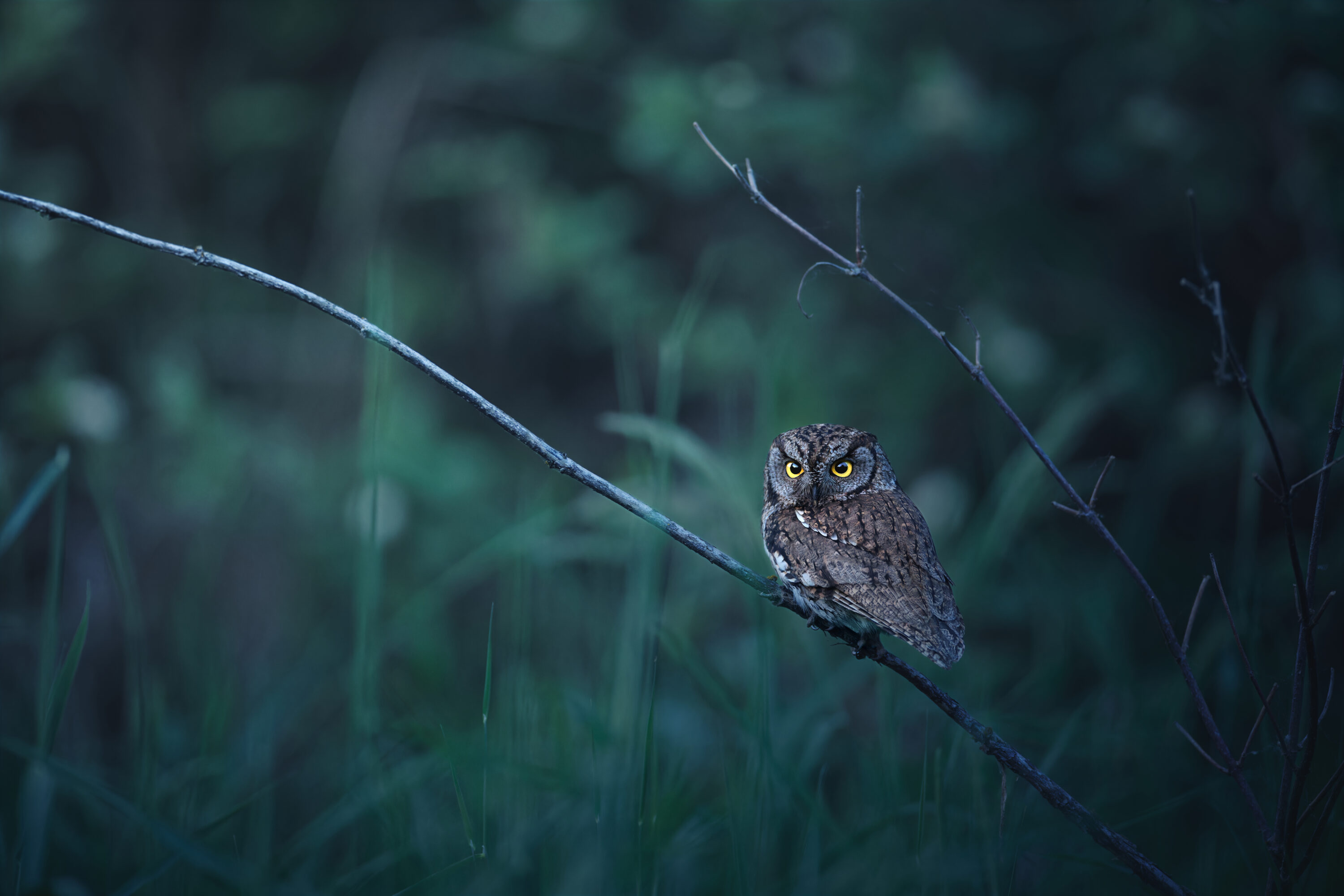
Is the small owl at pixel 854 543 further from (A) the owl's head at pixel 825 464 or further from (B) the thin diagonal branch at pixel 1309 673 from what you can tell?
(B) the thin diagonal branch at pixel 1309 673

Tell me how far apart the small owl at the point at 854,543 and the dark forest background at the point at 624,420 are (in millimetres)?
279

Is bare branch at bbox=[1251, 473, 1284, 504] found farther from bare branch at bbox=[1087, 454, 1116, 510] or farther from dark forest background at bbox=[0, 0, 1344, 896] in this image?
dark forest background at bbox=[0, 0, 1344, 896]

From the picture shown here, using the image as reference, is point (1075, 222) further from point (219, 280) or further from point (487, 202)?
point (219, 280)

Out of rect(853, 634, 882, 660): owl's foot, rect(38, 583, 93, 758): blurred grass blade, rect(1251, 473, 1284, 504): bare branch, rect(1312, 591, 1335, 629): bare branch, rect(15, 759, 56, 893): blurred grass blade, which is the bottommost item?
rect(15, 759, 56, 893): blurred grass blade

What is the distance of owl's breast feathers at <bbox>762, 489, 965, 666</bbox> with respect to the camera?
118cm

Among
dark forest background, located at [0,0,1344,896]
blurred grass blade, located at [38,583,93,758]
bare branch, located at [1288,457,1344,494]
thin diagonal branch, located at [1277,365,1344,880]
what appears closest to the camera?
bare branch, located at [1288,457,1344,494]

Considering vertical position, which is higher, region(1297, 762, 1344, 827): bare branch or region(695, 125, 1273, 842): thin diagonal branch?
region(695, 125, 1273, 842): thin diagonal branch

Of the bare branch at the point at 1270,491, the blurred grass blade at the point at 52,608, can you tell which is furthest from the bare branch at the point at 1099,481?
the blurred grass blade at the point at 52,608

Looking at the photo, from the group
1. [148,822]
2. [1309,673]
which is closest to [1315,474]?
[1309,673]

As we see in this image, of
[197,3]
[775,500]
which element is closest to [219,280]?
[197,3]

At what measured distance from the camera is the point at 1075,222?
9.96ft

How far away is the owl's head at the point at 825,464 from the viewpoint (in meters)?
1.50

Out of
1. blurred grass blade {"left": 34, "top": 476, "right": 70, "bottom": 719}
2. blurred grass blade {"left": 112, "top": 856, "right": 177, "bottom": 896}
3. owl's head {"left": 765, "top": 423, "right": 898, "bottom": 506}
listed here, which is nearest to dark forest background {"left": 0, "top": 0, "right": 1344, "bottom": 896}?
blurred grass blade {"left": 112, "top": 856, "right": 177, "bottom": 896}

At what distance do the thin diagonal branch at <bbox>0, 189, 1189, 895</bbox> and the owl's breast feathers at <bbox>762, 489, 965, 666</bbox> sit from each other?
0.10 meters
